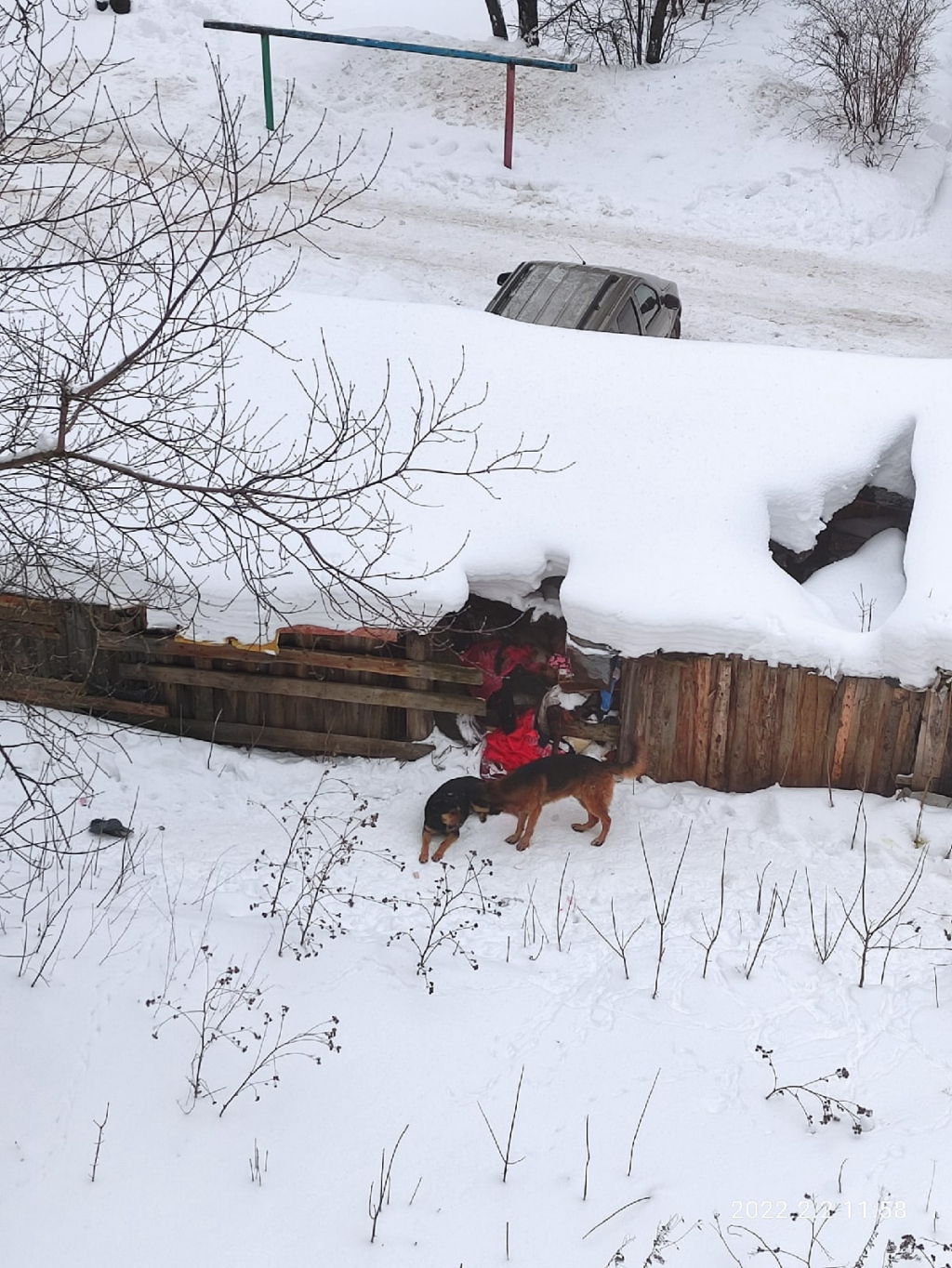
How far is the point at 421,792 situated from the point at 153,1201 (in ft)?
10.9

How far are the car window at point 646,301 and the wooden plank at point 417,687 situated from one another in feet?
16.8

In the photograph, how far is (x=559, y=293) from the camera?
11.4m

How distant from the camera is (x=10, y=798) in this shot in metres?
7.88

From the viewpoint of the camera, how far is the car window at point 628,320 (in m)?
11.2

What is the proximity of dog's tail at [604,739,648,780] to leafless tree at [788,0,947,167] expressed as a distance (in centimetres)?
1247

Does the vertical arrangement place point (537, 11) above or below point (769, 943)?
above

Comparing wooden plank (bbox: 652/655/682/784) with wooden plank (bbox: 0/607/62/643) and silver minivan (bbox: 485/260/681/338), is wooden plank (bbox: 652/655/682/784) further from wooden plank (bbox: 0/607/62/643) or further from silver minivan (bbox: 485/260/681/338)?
silver minivan (bbox: 485/260/681/338)

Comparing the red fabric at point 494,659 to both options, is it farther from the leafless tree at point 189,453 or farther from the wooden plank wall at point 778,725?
the leafless tree at point 189,453

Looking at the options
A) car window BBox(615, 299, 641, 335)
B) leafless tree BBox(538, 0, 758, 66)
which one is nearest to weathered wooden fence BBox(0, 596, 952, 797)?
car window BBox(615, 299, 641, 335)

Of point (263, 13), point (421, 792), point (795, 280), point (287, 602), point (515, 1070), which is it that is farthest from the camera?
point (263, 13)

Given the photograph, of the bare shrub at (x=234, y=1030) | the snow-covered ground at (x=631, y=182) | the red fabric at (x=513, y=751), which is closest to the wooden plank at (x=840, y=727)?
the red fabric at (x=513, y=751)

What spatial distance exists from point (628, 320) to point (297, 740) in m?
5.49

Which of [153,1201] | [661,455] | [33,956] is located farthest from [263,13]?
[153,1201]

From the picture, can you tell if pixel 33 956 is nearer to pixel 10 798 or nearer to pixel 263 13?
pixel 10 798
